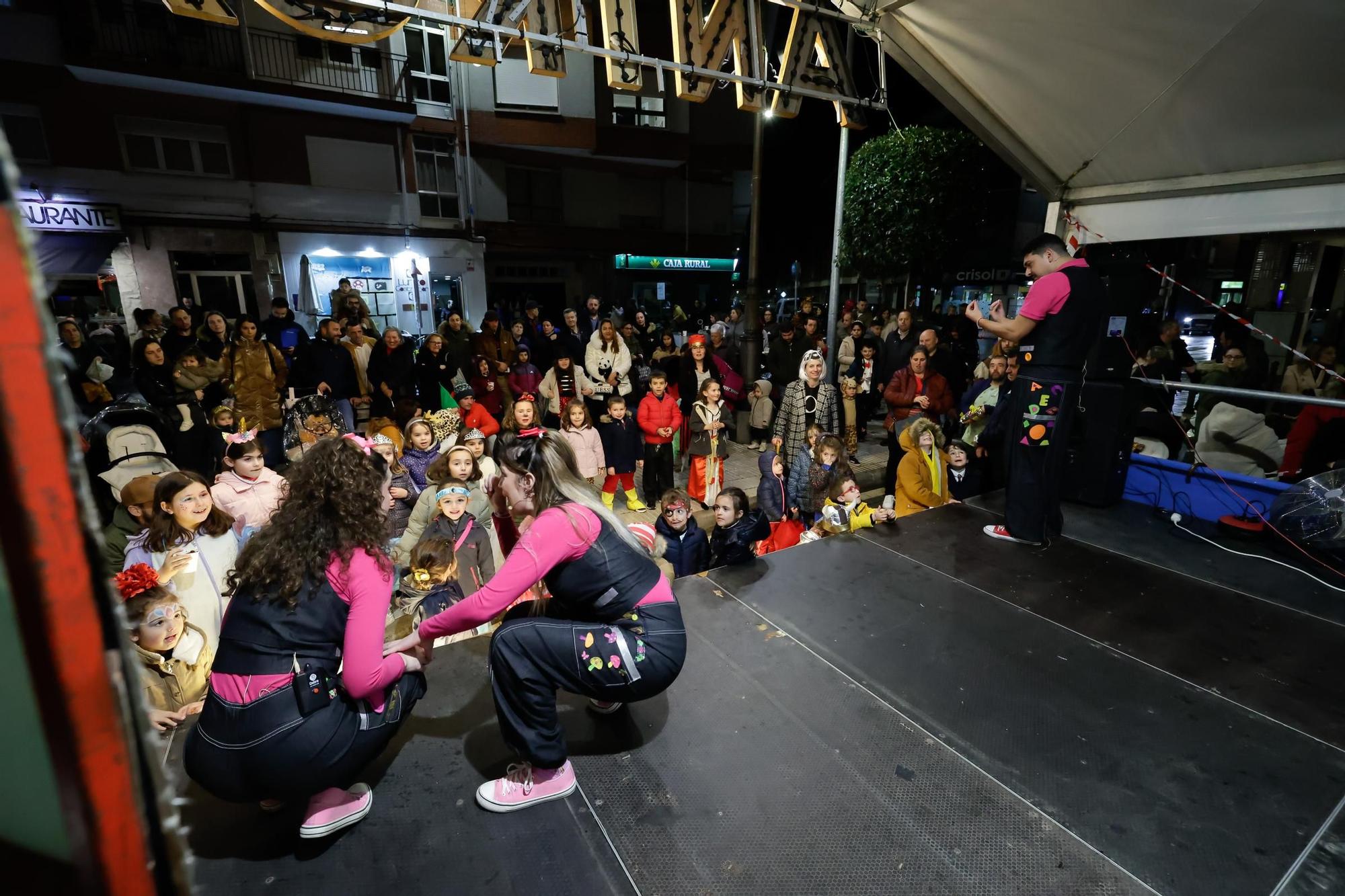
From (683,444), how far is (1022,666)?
4.98 metres

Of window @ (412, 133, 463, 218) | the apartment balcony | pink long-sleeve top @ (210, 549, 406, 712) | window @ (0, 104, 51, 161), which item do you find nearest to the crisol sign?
window @ (0, 104, 51, 161)

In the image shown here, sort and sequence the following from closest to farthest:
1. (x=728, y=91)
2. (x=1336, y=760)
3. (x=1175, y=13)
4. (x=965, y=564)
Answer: (x=1336, y=760)
(x=1175, y=13)
(x=965, y=564)
(x=728, y=91)

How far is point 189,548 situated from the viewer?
3.13 m

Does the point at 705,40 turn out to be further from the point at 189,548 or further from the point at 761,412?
the point at 761,412

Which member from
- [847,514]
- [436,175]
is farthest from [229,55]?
[847,514]

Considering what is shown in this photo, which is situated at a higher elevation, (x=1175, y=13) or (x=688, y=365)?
Answer: (x=1175, y=13)

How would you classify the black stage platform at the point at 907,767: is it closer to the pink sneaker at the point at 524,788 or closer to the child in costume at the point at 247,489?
the pink sneaker at the point at 524,788

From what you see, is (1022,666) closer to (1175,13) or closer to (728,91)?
(1175,13)

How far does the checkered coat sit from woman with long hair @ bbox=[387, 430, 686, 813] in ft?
14.2

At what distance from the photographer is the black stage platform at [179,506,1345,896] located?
6.19ft

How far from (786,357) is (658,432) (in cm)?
289

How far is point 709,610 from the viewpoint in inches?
131

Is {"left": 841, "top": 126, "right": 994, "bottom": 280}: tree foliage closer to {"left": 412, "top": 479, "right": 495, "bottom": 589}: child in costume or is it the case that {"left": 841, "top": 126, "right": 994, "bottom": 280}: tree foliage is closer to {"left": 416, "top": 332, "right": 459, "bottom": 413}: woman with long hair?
{"left": 416, "top": 332, "right": 459, "bottom": 413}: woman with long hair

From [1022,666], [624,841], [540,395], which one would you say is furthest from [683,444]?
[624,841]
